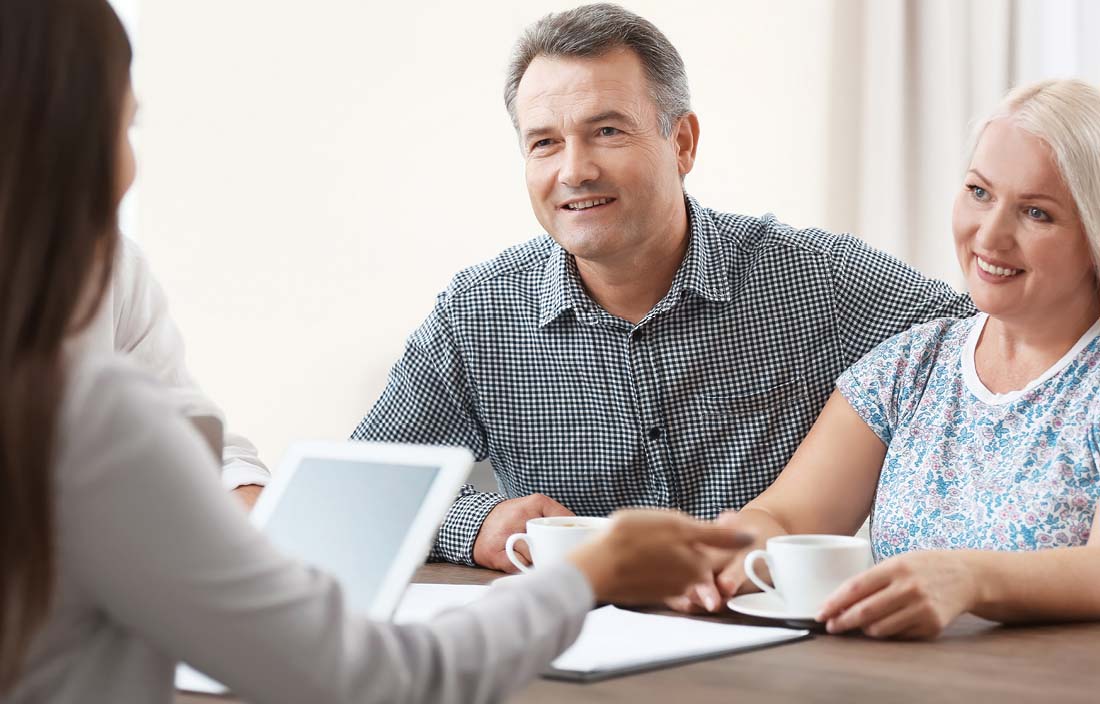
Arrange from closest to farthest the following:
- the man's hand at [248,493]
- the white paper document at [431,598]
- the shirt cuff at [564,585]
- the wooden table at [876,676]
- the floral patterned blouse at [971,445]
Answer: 1. the shirt cuff at [564,585]
2. the wooden table at [876,676]
3. the white paper document at [431,598]
4. the floral patterned blouse at [971,445]
5. the man's hand at [248,493]

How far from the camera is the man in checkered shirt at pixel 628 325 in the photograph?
2.04m

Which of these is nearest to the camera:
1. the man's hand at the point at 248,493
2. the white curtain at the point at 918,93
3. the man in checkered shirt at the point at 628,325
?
the man's hand at the point at 248,493

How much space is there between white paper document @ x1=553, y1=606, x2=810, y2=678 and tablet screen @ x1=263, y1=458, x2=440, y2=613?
17cm

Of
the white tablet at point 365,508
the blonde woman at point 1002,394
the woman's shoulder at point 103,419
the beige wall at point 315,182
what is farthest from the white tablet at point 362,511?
the beige wall at point 315,182

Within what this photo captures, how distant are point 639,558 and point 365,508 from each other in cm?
28

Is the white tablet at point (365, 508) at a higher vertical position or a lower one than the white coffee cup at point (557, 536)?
higher

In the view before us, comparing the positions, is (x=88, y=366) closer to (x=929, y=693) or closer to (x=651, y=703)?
(x=651, y=703)

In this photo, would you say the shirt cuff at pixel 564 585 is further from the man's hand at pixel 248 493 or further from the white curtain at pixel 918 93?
the white curtain at pixel 918 93

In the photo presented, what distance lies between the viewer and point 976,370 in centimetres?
168

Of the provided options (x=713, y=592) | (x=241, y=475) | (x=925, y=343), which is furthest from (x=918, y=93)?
(x=713, y=592)

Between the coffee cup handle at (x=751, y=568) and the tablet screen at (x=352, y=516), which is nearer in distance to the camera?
the tablet screen at (x=352, y=516)

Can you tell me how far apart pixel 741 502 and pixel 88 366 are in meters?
1.52

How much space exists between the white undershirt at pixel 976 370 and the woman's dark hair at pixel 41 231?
4.16ft

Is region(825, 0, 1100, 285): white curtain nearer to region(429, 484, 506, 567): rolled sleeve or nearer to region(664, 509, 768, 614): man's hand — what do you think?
region(429, 484, 506, 567): rolled sleeve
